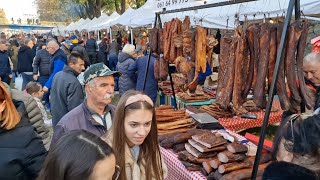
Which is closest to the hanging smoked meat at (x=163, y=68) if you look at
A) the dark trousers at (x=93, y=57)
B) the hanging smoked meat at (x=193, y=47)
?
the hanging smoked meat at (x=193, y=47)

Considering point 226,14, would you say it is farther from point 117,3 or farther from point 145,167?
point 117,3

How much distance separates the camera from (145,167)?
81.0 inches

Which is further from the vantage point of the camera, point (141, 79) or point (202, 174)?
point (141, 79)

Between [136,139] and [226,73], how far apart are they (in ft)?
4.05

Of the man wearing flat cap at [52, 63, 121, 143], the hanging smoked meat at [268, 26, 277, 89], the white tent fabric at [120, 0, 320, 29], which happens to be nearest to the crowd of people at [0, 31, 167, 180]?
the man wearing flat cap at [52, 63, 121, 143]

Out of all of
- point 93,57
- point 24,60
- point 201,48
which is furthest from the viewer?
point 93,57

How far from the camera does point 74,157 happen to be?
1.19 metres

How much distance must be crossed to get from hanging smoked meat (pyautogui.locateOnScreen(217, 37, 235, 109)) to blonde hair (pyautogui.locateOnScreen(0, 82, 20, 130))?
1.76m

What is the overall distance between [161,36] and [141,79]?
199 cm

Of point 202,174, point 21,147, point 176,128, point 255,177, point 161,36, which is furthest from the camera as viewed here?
point 161,36

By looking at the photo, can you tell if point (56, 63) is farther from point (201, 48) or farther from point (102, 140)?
point (102, 140)

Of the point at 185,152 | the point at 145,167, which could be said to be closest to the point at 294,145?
the point at 145,167

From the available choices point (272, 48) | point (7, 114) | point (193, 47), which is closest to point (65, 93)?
point (193, 47)

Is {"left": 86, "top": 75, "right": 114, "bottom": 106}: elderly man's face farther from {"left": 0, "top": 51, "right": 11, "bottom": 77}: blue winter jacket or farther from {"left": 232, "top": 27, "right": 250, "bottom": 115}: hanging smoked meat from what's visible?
{"left": 0, "top": 51, "right": 11, "bottom": 77}: blue winter jacket
